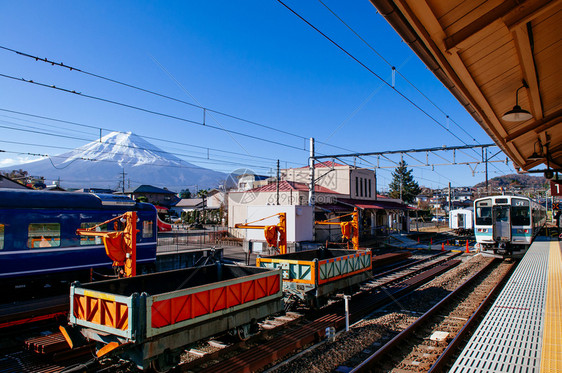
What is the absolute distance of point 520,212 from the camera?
2062cm

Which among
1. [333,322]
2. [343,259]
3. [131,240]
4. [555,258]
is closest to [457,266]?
[555,258]

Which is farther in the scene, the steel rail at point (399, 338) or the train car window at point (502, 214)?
the train car window at point (502, 214)

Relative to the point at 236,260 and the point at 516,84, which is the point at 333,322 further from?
the point at 236,260

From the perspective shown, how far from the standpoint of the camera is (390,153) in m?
23.0

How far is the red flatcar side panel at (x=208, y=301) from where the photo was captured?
6.47 metres

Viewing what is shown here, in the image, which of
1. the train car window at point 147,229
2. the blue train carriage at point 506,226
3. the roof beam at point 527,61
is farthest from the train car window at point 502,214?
the train car window at point 147,229

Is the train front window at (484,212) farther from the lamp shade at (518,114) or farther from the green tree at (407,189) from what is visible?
the green tree at (407,189)

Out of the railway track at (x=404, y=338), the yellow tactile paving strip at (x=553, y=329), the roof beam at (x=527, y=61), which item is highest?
the roof beam at (x=527, y=61)

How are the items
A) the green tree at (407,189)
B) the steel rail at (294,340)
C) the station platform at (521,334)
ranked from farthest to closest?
the green tree at (407,189) < the steel rail at (294,340) < the station platform at (521,334)

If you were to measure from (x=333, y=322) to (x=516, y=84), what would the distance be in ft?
23.4

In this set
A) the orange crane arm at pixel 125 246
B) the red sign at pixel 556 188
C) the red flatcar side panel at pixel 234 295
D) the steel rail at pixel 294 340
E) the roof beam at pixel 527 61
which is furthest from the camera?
the red sign at pixel 556 188

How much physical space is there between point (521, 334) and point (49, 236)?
49.3 ft

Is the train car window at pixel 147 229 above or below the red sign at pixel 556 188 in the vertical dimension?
below

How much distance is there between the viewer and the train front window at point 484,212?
21328 mm
